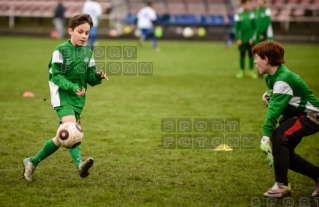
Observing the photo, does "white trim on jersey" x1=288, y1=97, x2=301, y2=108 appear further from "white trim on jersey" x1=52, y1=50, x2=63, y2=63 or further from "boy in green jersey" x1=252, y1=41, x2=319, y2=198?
"white trim on jersey" x1=52, y1=50, x2=63, y2=63

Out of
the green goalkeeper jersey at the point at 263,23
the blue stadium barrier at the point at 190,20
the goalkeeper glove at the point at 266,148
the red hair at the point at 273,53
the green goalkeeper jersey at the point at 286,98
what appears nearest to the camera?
the goalkeeper glove at the point at 266,148

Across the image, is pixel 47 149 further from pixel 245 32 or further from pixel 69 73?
pixel 245 32

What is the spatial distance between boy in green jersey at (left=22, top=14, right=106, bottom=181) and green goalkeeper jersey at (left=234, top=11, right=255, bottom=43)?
11602mm

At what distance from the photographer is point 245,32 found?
57.2ft

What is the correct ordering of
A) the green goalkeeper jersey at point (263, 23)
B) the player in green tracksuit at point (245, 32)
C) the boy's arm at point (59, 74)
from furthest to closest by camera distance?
the player in green tracksuit at point (245, 32) → the green goalkeeper jersey at point (263, 23) → the boy's arm at point (59, 74)

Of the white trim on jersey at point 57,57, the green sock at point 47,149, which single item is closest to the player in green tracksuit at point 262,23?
the white trim on jersey at point 57,57

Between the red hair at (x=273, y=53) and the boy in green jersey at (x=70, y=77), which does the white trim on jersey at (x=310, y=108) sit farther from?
the boy in green jersey at (x=70, y=77)

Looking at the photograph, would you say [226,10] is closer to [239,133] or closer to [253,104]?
[253,104]

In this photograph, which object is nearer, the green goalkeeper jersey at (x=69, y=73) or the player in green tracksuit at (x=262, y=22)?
the green goalkeeper jersey at (x=69, y=73)

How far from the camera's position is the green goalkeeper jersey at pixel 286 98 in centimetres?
546

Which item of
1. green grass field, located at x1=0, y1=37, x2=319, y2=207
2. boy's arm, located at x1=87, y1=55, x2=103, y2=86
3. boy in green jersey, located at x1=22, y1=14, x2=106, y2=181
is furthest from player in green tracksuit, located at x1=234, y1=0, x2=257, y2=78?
boy in green jersey, located at x1=22, y1=14, x2=106, y2=181

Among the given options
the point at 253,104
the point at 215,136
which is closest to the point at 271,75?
the point at 215,136

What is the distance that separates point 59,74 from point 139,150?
227 cm

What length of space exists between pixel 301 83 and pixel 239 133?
12.6 ft
